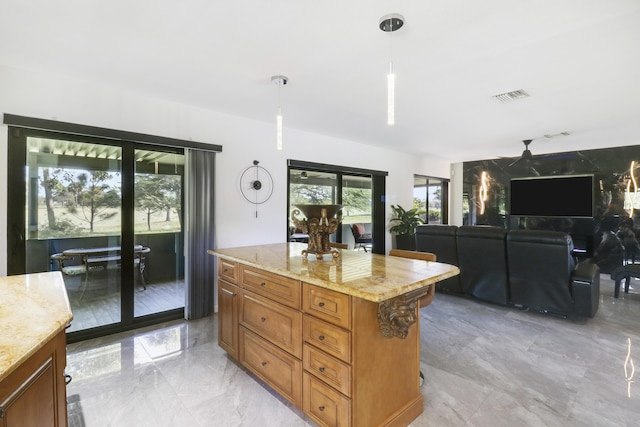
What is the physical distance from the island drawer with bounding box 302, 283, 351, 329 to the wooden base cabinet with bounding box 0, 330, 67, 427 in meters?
1.09

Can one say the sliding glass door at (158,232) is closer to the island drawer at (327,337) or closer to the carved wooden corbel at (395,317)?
the island drawer at (327,337)

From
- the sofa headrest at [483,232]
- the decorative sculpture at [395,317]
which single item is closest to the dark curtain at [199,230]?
the decorative sculpture at [395,317]

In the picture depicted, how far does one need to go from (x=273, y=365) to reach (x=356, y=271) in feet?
2.76

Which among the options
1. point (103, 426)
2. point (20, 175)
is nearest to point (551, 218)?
point (103, 426)

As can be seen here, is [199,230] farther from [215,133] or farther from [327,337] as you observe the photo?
[327,337]

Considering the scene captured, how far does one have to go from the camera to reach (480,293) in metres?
3.82

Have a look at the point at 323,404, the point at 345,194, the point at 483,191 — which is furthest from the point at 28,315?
the point at 483,191

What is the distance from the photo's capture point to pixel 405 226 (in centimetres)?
592

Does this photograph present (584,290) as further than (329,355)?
Yes

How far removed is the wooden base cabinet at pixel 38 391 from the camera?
87 centimetres

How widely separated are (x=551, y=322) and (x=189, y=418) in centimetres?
356

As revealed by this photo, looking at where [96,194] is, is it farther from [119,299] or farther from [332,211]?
[332,211]

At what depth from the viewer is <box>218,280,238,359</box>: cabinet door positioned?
239 cm

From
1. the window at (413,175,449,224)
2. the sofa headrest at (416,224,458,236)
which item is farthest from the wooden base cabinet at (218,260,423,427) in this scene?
the window at (413,175,449,224)
